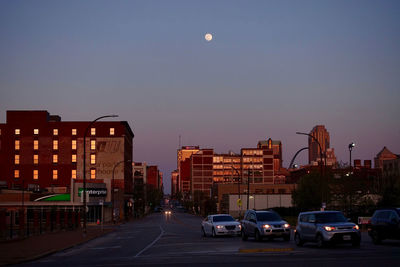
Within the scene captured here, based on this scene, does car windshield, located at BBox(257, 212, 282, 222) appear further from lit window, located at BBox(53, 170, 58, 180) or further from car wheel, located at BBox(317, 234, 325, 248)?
lit window, located at BBox(53, 170, 58, 180)

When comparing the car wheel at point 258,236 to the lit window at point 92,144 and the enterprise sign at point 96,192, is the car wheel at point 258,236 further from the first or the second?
the lit window at point 92,144

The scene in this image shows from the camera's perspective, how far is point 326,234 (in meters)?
24.2

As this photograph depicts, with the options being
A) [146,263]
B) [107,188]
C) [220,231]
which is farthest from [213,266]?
[107,188]

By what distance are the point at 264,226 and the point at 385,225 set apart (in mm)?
6726

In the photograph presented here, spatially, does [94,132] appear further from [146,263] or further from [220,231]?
[146,263]

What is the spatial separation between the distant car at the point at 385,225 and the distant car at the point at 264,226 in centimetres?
492

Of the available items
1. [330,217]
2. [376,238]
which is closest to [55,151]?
[376,238]

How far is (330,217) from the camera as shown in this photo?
25375mm

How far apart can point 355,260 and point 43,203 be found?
67427 mm

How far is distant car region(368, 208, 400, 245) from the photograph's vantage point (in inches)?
996

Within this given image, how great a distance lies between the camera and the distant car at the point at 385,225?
83.0 ft

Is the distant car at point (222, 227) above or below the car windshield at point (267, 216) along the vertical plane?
below

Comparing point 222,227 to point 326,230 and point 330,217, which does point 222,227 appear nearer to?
point 330,217

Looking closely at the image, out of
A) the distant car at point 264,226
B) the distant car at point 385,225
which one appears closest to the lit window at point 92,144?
the distant car at point 264,226
